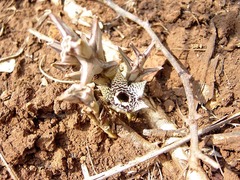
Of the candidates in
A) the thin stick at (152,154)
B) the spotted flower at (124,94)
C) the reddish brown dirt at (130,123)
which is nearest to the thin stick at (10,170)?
the reddish brown dirt at (130,123)

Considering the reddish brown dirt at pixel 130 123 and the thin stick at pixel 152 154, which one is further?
the reddish brown dirt at pixel 130 123

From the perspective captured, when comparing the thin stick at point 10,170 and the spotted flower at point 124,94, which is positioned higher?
the spotted flower at point 124,94

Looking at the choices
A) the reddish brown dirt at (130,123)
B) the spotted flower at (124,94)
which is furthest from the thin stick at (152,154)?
the spotted flower at (124,94)

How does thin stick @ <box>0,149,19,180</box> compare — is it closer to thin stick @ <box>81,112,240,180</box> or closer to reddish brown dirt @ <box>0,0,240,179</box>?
reddish brown dirt @ <box>0,0,240,179</box>

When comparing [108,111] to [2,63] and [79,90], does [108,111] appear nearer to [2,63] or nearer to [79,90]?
[79,90]

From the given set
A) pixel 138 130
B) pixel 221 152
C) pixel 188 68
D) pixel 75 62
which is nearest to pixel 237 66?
pixel 188 68

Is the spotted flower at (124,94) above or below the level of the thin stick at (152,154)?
above

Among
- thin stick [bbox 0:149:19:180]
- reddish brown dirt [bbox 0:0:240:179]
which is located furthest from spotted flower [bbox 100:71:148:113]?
thin stick [bbox 0:149:19:180]

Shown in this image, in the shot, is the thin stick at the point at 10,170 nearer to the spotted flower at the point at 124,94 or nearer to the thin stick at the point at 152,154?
the thin stick at the point at 152,154
